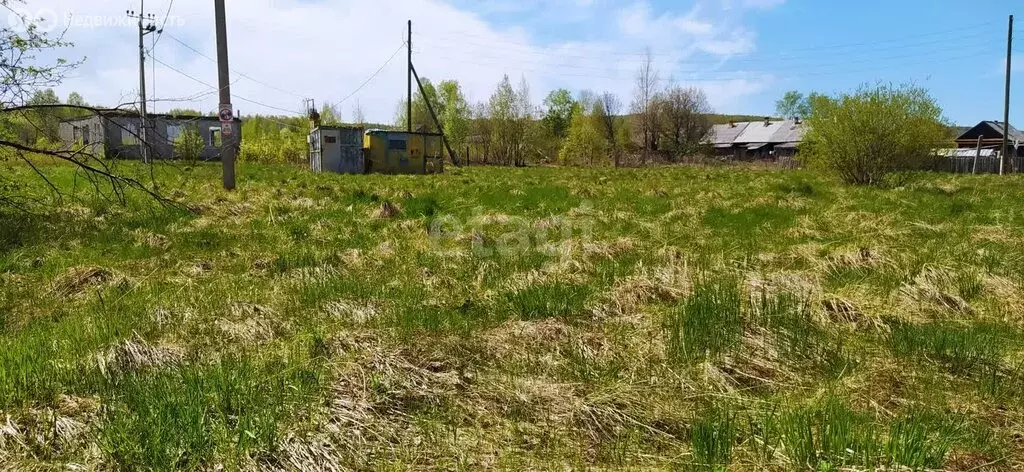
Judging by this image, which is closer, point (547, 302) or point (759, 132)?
point (547, 302)

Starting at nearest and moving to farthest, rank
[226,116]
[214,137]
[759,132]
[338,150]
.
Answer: [226,116]
[338,150]
[214,137]
[759,132]

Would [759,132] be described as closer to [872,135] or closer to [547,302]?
[872,135]

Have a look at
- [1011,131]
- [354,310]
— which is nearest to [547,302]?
[354,310]

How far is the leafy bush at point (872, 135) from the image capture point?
16969mm

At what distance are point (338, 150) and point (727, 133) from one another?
57.3 meters

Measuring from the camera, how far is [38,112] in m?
4.98

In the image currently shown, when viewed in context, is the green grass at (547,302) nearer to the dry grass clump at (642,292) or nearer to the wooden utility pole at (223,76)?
the dry grass clump at (642,292)

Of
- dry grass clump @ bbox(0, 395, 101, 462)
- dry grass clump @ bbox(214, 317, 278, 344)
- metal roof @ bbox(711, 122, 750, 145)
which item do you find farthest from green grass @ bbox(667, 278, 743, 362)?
metal roof @ bbox(711, 122, 750, 145)

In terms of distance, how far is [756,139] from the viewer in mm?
67062

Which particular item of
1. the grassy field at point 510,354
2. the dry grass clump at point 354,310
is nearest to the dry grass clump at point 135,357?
the grassy field at point 510,354

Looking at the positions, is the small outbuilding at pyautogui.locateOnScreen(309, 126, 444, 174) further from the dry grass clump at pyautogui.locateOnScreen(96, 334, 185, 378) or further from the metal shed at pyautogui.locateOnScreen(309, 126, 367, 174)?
the dry grass clump at pyautogui.locateOnScreen(96, 334, 185, 378)

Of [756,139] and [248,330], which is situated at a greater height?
[756,139]

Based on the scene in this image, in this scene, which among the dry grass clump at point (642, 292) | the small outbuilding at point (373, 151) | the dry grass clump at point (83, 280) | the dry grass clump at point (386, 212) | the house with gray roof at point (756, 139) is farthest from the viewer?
the house with gray roof at point (756, 139)

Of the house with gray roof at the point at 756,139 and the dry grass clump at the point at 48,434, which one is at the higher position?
the house with gray roof at the point at 756,139
